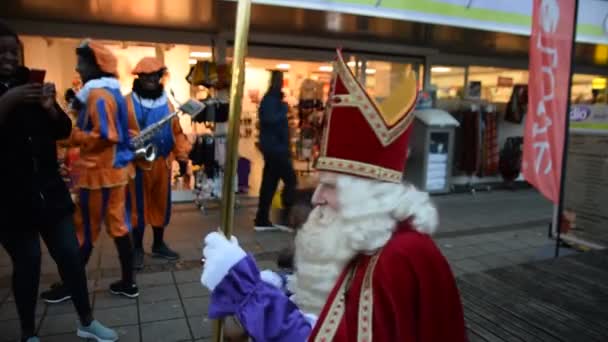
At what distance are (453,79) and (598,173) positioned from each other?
472 centimetres

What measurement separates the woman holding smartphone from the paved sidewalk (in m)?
0.60

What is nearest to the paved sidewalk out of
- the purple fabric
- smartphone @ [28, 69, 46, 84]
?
smartphone @ [28, 69, 46, 84]

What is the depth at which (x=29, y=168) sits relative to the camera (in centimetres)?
256

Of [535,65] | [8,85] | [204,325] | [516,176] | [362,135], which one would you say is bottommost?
[204,325]

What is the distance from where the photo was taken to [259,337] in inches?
51.8

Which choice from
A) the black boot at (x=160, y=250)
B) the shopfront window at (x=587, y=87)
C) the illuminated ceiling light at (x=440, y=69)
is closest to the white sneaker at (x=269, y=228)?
the black boot at (x=160, y=250)

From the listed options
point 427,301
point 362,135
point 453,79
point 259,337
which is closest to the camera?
point 427,301

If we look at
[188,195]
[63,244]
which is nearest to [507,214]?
[188,195]

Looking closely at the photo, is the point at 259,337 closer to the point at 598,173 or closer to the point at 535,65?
the point at 535,65

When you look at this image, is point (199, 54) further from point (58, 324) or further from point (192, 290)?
point (58, 324)

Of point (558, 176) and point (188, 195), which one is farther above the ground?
point (558, 176)

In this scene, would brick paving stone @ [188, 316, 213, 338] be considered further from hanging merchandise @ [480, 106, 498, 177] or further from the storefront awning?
hanging merchandise @ [480, 106, 498, 177]

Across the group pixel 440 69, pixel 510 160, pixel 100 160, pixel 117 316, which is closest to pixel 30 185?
pixel 100 160

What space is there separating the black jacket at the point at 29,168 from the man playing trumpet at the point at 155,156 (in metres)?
1.38
